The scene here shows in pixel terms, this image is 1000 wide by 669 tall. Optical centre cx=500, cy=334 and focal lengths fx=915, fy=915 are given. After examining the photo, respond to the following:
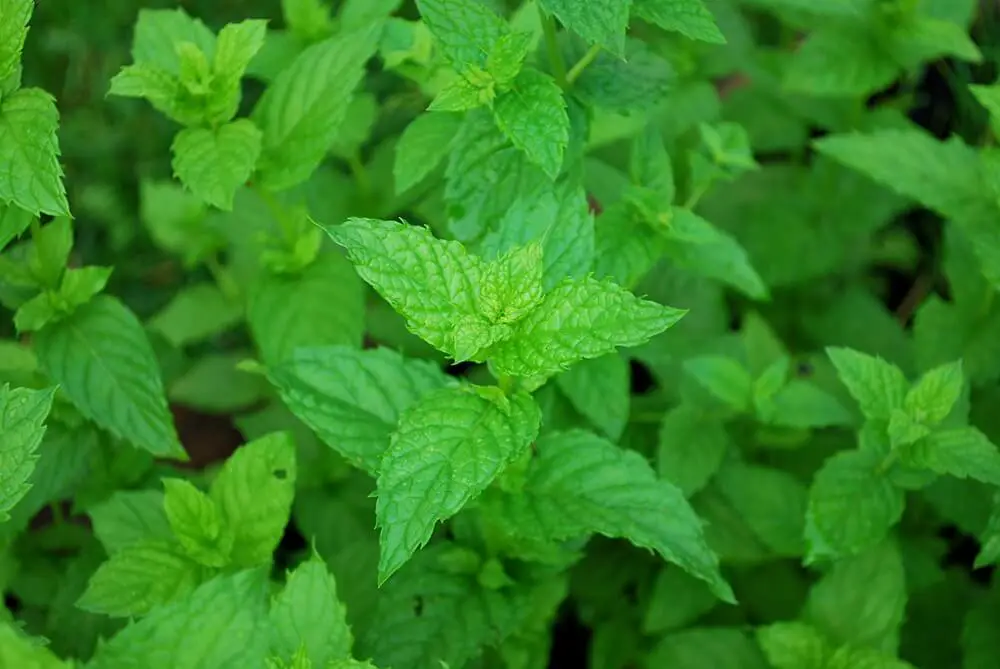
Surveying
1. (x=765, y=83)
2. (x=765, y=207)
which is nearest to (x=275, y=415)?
(x=765, y=207)

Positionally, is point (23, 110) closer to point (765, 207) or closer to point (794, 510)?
point (794, 510)

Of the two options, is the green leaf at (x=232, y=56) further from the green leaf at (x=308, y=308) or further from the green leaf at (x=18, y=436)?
the green leaf at (x=18, y=436)

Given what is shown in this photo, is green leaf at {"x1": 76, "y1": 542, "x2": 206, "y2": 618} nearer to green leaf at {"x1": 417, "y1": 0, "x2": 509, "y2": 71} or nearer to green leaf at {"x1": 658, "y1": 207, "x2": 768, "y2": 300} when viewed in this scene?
green leaf at {"x1": 417, "y1": 0, "x2": 509, "y2": 71}

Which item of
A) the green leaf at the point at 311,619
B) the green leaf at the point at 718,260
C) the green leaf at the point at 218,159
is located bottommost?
the green leaf at the point at 311,619

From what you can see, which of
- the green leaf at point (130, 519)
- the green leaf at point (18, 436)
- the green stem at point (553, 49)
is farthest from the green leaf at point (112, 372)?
the green stem at point (553, 49)

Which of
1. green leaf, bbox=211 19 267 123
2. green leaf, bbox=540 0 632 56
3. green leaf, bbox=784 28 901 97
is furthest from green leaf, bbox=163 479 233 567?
green leaf, bbox=784 28 901 97
